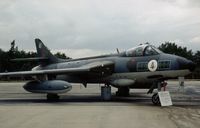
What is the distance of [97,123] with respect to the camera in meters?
11.2

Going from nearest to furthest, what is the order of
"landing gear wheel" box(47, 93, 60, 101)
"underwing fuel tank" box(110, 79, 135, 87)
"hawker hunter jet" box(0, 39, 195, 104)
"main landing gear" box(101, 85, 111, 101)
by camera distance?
"hawker hunter jet" box(0, 39, 195, 104) → "underwing fuel tank" box(110, 79, 135, 87) → "main landing gear" box(101, 85, 111, 101) → "landing gear wheel" box(47, 93, 60, 101)

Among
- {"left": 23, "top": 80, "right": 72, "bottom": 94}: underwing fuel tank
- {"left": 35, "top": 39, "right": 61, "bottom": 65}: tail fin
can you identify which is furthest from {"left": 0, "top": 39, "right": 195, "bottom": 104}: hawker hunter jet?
{"left": 35, "top": 39, "right": 61, "bottom": 65}: tail fin

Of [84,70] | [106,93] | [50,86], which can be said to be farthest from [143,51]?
[50,86]

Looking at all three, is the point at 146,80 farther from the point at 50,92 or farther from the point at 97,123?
the point at 97,123

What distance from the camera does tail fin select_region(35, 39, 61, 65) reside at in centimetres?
2694

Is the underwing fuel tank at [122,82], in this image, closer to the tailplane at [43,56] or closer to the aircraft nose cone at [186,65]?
the aircraft nose cone at [186,65]

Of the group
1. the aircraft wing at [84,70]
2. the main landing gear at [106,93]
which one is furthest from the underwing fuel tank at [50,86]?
the main landing gear at [106,93]

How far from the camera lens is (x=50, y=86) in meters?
20.5

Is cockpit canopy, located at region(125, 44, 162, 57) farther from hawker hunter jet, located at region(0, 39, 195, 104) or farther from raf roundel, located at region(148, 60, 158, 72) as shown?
raf roundel, located at region(148, 60, 158, 72)

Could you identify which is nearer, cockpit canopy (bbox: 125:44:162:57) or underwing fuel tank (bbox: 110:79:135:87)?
cockpit canopy (bbox: 125:44:162:57)

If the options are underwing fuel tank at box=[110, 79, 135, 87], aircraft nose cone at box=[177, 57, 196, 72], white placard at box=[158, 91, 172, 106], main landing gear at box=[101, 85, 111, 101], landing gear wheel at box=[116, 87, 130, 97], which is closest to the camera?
white placard at box=[158, 91, 172, 106]

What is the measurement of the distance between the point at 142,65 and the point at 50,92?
502 cm

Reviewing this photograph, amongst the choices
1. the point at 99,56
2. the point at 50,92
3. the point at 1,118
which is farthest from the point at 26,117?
the point at 99,56

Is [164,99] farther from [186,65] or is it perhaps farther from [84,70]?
[84,70]
